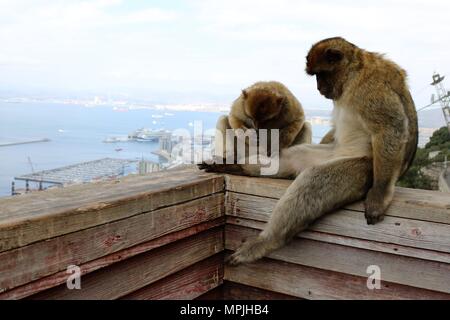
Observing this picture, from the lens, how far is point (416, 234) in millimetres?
1750

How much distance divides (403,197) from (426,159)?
1920 cm

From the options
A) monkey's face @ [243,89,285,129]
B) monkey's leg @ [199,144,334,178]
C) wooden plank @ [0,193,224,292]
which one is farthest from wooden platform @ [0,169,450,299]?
monkey's face @ [243,89,285,129]

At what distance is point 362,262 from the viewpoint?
1869mm

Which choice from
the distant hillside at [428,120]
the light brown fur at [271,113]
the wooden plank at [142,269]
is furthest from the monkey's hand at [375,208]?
the light brown fur at [271,113]

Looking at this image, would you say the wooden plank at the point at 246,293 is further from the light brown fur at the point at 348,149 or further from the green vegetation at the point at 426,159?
the green vegetation at the point at 426,159

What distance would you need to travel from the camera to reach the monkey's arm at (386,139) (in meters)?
2.08

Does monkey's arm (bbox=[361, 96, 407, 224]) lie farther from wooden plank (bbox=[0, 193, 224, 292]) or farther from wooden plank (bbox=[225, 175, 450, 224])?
wooden plank (bbox=[0, 193, 224, 292])

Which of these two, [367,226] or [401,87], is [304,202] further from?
[401,87]

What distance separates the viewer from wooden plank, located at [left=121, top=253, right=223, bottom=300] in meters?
1.80

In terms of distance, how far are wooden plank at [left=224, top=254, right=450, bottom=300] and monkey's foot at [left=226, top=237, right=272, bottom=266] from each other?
8cm

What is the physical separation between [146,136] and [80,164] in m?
3.20
